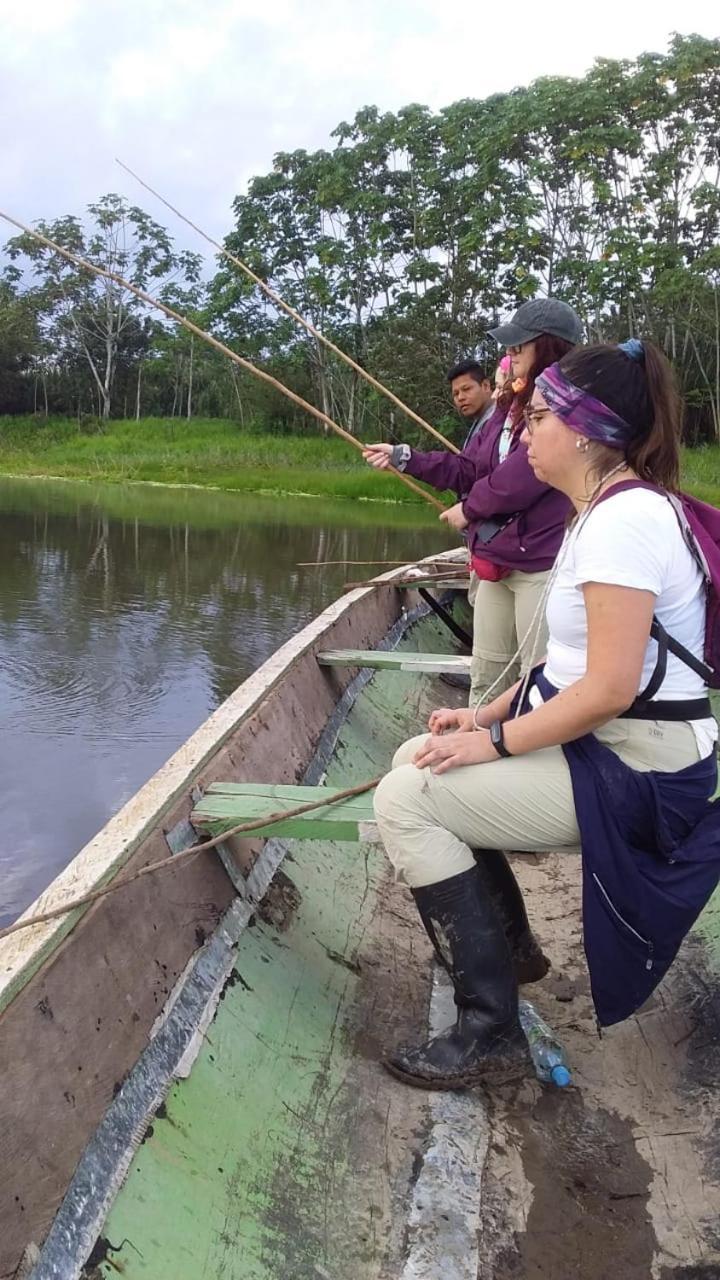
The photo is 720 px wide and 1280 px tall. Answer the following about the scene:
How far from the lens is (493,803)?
1.80 m

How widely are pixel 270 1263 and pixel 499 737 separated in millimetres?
916

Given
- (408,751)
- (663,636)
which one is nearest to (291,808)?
(408,751)

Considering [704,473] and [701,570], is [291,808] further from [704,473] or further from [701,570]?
[704,473]

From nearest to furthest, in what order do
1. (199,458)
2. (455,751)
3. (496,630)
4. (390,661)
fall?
(455,751)
(496,630)
(390,661)
(199,458)

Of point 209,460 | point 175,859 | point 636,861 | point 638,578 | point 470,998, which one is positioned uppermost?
point 638,578

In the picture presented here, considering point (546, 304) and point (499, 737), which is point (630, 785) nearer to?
point (499, 737)

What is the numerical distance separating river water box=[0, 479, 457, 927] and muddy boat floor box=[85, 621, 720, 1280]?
1.90 meters

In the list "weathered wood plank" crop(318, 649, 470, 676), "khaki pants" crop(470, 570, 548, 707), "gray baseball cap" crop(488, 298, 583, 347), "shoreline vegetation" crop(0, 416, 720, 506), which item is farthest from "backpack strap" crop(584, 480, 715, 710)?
"shoreline vegetation" crop(0, 416, 720, 506)

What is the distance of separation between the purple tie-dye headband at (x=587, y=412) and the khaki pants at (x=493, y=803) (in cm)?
51

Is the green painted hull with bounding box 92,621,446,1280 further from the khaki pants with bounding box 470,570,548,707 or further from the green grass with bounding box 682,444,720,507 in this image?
the green grass with bounding box 682,444,720,507

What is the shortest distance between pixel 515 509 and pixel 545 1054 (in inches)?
58.2

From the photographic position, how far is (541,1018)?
2299 millimetres

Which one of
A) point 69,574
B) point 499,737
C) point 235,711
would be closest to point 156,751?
point 235,711

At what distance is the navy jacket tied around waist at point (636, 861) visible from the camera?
1701mm
